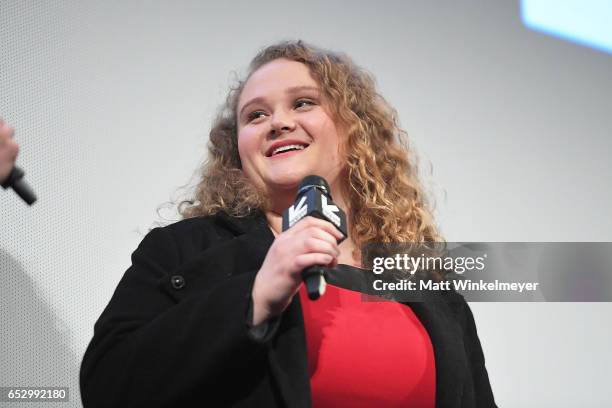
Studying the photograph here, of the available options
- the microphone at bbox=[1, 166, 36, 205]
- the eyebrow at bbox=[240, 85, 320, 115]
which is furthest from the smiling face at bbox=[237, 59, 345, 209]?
the microphone at bbox=[1, 166, 36, 205]

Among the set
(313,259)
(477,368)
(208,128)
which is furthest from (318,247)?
(208,128)

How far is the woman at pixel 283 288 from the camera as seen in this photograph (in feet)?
3.48

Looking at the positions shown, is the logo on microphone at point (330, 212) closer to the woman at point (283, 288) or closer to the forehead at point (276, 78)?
the woman at point (283, 288)

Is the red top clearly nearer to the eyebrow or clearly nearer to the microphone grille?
the microphone grille

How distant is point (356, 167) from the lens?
1597 millimetres

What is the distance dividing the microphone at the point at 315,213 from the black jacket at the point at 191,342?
129 mm

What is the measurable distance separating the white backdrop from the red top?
2.35ft

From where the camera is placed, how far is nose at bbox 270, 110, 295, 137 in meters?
1.48

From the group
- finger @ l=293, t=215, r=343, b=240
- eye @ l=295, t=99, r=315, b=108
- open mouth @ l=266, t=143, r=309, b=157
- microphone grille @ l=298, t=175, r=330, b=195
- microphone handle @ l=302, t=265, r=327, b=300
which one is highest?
eye @ l=295, t=99, r=315, b=108

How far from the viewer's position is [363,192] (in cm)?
163

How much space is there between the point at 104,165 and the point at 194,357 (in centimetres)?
94

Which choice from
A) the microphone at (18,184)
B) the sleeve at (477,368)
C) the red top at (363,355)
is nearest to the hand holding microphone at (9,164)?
the microphone at (18,184)

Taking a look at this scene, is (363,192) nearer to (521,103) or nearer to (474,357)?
(474,357)

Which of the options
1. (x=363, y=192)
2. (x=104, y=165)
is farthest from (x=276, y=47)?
(x=104, y=165)
